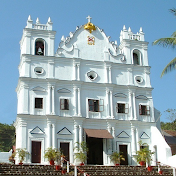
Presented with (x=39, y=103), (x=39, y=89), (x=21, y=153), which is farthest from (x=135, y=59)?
(x=21, y=153)

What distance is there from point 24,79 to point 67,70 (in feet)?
13.3

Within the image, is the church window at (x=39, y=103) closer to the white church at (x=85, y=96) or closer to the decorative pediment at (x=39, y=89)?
the white church at (x=85, y=96)

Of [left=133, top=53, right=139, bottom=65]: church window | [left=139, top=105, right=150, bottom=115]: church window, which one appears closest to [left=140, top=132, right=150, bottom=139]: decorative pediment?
[left=139, top=105, right=150, bottom=115]: church window

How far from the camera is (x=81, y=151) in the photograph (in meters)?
28.9

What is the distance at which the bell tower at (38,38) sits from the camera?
31153 mm

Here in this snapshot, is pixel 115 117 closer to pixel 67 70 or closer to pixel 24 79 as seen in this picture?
pixel 67 70

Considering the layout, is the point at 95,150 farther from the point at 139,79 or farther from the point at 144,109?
the point at 139,79

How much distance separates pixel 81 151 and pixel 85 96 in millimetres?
5137

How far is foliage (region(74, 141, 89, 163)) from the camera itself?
28078 millimetres

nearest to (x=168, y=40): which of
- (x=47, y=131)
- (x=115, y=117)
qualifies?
(x=115, y=117)

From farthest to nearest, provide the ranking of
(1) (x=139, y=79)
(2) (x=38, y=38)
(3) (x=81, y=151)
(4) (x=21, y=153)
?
1. (1) (x=139, y=79)
2. (2) (x=38, y=38)
3. (3) (x=81, y=151)
4. (4) (x=21, y=153)

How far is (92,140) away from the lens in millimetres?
32031

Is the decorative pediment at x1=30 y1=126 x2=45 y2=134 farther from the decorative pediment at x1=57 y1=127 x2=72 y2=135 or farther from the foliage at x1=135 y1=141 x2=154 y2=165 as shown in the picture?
the foliage at x1=135 y1=141 x2=154 y2=165

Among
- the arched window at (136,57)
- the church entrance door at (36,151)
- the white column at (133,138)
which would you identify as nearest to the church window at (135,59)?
the arched window at (136,57)
